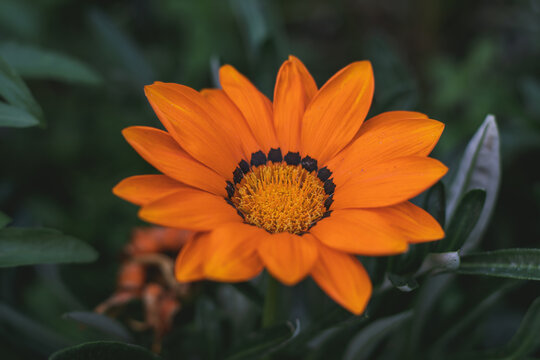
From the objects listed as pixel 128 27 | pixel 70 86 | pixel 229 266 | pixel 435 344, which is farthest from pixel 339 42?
pixel 229 266

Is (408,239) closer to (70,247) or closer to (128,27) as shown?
(70,247)

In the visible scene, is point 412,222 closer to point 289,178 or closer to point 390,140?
point 390,140

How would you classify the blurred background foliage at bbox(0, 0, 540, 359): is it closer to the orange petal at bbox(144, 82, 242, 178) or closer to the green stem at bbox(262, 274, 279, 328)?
the green stem at bbox(262, 274, 279, 328)

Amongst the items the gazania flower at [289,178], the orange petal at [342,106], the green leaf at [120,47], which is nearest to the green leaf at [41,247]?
the gazania flower at [289,178]

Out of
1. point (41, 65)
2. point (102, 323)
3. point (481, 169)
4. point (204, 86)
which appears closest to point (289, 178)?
point (481, 169)

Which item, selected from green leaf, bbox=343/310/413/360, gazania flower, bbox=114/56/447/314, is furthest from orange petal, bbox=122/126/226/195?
green leaf, bbox=343/310/413/360

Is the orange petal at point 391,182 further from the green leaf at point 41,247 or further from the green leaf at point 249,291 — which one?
the green leaf at point 41,247

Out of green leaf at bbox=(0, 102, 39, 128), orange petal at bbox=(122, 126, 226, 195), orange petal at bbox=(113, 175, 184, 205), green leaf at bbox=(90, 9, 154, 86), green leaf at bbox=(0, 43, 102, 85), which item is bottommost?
orange petal at bbox=(113, 175, 184, 205)
